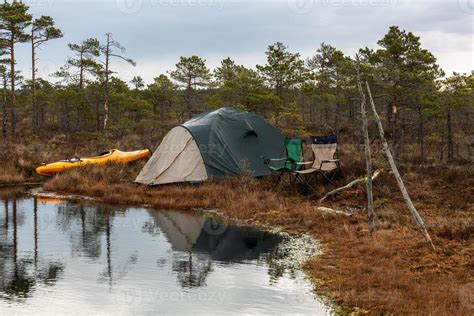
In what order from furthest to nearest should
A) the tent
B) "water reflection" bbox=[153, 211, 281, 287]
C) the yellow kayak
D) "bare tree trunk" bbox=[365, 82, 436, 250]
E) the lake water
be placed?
the yellow kayak → the tent → "bare tree trunk" bbox=[365, 82, 436, 250] → "water reflection" bbox=[153, 211, 281, 287] → the lake water

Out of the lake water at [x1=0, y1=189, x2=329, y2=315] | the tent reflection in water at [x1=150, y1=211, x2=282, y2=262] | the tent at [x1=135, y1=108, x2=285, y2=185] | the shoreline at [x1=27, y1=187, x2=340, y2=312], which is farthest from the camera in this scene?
the tent at [x1=135, y1=108, x2=285, y2=185]

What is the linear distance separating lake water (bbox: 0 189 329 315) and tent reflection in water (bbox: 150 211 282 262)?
0.02 metres

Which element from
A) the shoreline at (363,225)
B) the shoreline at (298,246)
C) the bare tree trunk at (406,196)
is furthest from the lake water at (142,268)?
the bare tree trunk at (406,196)

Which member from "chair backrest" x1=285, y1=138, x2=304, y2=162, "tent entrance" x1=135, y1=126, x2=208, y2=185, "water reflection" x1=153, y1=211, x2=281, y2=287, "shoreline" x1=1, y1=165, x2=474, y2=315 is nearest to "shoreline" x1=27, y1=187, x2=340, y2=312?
"shoreline" x1=1, y1=165, x2=474, y2=315

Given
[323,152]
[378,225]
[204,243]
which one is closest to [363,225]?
[378,225]

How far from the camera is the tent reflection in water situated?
315 inches

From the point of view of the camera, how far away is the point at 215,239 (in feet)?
29.3

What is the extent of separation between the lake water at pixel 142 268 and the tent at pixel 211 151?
12.2 feet

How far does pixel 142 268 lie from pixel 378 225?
472 cm

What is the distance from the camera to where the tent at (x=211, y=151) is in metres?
14.6

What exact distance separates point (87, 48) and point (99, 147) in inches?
496

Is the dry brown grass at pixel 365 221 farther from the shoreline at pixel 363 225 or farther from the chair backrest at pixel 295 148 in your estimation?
the chair backrest at pixel 295 148

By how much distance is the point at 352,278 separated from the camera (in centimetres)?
626

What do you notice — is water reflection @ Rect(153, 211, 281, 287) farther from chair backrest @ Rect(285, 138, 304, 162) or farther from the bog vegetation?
chair backrest @ Rect(285, 138, 304, 162)
